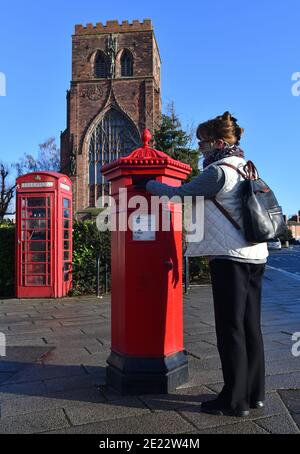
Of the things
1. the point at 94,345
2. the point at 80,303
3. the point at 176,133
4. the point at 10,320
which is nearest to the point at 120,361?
the point at 94,345

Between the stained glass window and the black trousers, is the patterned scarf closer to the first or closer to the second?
the black trousers

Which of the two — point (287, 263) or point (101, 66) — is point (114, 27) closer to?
point (101, 66)

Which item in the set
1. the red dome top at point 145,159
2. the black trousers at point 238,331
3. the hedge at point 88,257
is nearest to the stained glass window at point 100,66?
the hedge at point 88,257

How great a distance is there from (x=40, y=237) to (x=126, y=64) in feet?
121

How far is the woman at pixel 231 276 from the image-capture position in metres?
3.25

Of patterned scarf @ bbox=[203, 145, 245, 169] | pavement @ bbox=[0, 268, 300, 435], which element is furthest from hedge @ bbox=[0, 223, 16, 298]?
patterned scarf @ bbox=[203, 145, 245, 169]

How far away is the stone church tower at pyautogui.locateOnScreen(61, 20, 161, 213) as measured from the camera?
41.9 m

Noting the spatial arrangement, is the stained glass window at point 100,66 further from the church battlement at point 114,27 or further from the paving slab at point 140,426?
the paving slab at point 140,426

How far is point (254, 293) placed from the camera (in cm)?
339

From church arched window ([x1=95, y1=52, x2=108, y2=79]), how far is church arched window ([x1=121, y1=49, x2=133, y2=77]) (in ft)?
5.15

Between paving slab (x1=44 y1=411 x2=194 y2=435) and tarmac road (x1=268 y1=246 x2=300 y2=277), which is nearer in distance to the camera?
paving slab (x1=44 y1=411 x2=194 y2=435)

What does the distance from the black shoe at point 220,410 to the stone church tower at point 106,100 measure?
3870 cm

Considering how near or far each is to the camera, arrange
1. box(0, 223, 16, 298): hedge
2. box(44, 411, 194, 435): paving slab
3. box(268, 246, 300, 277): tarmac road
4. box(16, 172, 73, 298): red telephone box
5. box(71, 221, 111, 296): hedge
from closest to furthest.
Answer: box(44, 411, 194, 435): paving slab → box(16, 172, 73, 298): red telephone box → box(0, 223, 16, 298): hedge → box(71, 221, 111, 296): hedge → box(268, 246, 300, 277): tarmac road

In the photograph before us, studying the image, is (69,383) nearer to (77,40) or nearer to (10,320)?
(10,320)
